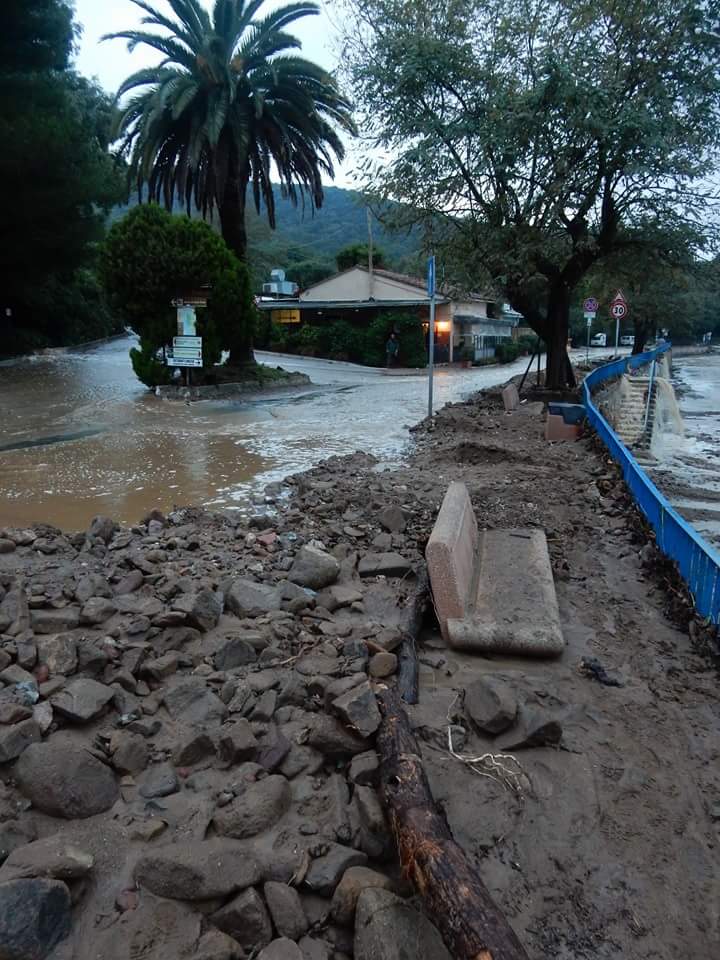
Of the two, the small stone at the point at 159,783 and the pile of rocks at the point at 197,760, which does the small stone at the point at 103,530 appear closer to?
the pile of rocks at the point at 197,760

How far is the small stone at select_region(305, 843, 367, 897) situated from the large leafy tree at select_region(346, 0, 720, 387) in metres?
13.1

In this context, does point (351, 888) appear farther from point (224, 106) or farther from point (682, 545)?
point (224, 106)

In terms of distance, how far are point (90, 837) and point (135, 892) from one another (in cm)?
Result: 30

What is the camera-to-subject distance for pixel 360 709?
9.67 ft

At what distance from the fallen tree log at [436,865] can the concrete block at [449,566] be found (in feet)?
4.02

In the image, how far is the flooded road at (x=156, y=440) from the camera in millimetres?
7492

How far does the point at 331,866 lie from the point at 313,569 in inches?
91.1

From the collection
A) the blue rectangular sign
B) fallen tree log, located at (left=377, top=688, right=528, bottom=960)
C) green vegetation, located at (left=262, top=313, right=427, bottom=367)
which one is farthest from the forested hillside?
fallen tree log, located at (left=377, top=688, right=528, bottom=960)

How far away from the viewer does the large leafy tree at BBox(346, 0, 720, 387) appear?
12.8 m

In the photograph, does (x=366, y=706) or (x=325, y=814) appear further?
(x=366, y=706)

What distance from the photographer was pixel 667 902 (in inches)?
92.1

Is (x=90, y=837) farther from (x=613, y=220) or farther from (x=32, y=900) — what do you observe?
(x=613, y=220)

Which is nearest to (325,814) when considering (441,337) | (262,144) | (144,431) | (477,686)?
(477,686)

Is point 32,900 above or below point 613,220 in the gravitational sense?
below
